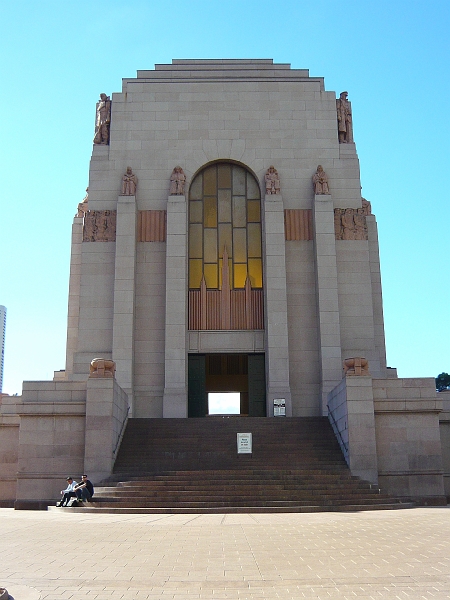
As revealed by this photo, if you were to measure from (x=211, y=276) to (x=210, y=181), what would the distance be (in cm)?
556

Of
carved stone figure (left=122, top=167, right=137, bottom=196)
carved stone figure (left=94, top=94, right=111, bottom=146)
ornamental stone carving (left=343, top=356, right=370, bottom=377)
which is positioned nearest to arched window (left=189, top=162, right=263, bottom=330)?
carved stone figure (left=122, top=167, right=137, bottom=196)

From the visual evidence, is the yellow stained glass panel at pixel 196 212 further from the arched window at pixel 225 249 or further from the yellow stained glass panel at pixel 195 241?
the yellow stained glass panel at pixel 195 241

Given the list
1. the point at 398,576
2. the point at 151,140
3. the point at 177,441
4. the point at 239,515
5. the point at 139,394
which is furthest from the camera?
the point at 151,140

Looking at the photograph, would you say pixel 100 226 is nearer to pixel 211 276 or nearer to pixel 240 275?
pixel 211 276

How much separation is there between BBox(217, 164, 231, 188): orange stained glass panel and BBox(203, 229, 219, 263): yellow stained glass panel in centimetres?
276

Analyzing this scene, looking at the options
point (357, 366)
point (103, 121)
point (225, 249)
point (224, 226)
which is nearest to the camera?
point (357, 366)

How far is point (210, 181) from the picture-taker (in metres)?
39.0

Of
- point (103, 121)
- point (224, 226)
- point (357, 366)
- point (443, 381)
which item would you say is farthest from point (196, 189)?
point (443, 381)

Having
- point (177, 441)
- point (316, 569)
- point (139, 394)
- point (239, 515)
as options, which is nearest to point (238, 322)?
point (139, 394)

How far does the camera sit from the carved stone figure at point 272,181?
124 feet

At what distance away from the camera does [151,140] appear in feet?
128

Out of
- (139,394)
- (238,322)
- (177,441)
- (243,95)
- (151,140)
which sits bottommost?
(177,441)

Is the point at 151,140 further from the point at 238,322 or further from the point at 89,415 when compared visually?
the point at 89,415

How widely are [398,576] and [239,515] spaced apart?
396 inches
